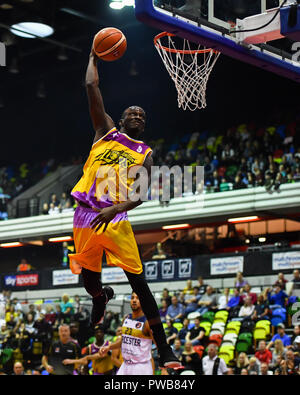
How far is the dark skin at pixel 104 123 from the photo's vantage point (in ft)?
16.9

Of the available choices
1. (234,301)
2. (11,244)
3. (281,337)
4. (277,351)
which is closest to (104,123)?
(277,351)

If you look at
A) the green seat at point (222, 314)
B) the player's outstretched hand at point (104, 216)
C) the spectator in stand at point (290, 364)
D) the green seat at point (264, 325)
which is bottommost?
the spectator in stand at point (290, 364)

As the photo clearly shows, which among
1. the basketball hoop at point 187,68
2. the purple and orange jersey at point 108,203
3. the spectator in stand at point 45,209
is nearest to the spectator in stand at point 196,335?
the basketball hoop at point 187,68

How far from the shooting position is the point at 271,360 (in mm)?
12445

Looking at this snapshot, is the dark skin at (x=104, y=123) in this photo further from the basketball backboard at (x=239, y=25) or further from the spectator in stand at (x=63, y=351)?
the spectator in stand at (x=63, y=351)

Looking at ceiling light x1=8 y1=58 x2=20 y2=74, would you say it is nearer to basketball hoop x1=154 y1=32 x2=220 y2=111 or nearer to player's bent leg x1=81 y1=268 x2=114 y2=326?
basketball hoop x1=154 y1=32 x2=220 y2=111

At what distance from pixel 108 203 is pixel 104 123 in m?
0.65

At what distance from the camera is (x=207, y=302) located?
51.9 feet

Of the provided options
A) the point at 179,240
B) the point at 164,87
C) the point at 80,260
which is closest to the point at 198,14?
the point at 80,260

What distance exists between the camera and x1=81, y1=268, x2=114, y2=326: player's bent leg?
545cm

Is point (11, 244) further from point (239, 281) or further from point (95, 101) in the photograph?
point (95, 101)

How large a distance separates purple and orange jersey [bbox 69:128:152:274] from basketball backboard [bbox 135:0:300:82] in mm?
1251

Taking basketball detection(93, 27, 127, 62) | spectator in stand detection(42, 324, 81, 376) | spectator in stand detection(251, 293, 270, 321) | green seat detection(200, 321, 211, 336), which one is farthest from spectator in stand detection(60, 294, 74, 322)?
basketball detection(93, 27, 127, 62)
